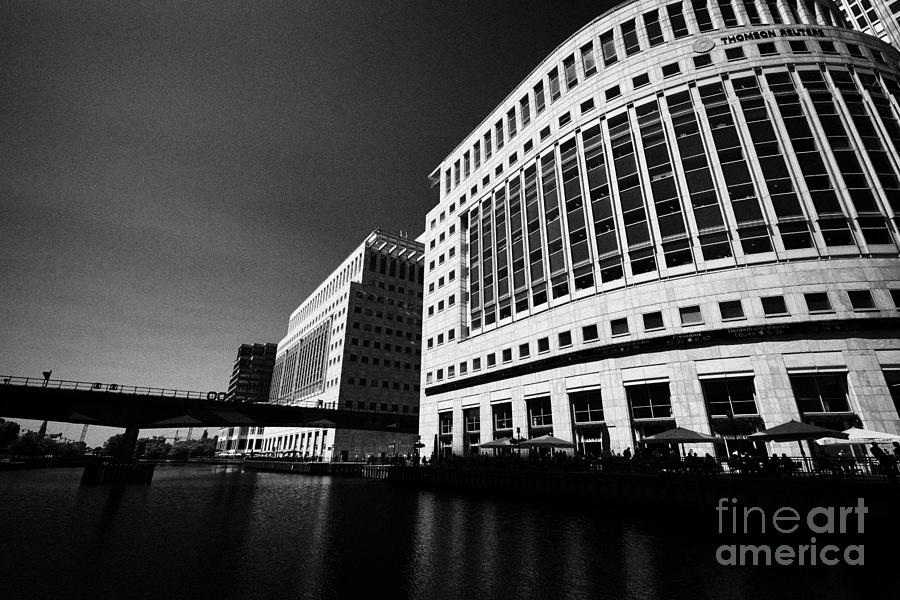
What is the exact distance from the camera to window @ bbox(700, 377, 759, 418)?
31719 mm

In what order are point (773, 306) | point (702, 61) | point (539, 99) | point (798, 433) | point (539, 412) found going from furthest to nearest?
1. point (539, 99)
2. point (539, 412)
3. point (702, 61)
4. point (773, 306)
5. point (798, 433)

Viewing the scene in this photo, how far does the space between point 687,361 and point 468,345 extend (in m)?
29.3

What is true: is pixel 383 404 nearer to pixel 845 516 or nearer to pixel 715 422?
pixel 715 422

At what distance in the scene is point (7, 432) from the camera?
95875 mm

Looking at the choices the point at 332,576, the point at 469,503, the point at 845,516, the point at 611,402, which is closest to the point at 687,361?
the point at 611,402

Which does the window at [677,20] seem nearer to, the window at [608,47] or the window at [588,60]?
the window at [608,47]

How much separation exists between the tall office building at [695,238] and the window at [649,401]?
17cm

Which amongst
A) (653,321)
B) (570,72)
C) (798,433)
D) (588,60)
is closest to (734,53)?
(588,60)

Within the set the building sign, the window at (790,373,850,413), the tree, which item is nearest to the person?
the window at (790,373,850,413)

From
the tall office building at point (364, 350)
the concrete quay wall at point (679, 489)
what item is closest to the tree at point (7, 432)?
the tall office building at point (364, 350)

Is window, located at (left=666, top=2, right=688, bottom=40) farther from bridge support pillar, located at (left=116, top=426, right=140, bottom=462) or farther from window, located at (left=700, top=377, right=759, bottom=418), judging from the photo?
bridge support pillar, located at (left=116, top=426, right=140, bottom=462)

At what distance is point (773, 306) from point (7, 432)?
490 feet

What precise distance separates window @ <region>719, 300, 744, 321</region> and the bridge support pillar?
206ft

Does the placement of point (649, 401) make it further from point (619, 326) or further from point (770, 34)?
point (770, 34)
